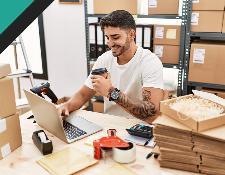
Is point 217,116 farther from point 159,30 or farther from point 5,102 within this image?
point 159,30

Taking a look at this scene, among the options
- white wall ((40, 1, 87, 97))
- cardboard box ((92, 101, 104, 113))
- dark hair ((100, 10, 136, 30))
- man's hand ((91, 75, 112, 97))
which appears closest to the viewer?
man's hand ((91, 75, 112, 97))

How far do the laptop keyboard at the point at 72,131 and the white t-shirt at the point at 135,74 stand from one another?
40cm

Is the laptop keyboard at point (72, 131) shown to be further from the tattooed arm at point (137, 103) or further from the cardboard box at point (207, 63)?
the cardboard box at point (207, 63)

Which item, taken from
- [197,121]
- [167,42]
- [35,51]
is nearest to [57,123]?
[197,121]

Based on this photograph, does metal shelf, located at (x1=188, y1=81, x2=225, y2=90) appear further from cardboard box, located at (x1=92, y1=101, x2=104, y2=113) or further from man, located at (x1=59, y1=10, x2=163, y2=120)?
cardboard box, located at (x1=92, y1=101, x2=104, y2=113)

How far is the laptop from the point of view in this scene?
47.3 inches

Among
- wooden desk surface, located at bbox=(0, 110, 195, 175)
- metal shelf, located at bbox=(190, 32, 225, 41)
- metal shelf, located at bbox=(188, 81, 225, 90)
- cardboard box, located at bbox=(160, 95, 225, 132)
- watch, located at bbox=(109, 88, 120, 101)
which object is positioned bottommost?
wooden desk surface, located at bbox=(0, 110, 195, 175)

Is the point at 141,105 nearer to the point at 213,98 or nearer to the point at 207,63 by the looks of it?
the point at 213,98

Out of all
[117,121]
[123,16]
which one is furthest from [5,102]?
[123,16]

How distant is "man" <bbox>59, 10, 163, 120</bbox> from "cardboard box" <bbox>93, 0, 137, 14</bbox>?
69 centimetres

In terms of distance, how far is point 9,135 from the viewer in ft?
3.77

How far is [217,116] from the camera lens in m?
0.97

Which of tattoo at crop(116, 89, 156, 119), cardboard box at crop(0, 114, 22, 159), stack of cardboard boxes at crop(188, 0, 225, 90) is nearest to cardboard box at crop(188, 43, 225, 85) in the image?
stack of cardboard boxes at crop(188, 0, 225, 90)

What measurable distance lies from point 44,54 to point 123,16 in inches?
73.5
